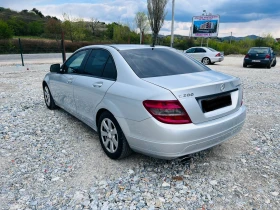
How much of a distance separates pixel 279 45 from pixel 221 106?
1828 inches

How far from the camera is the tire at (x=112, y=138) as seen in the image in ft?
9.15

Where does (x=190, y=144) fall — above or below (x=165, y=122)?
below

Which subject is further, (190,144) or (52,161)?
(52,161)

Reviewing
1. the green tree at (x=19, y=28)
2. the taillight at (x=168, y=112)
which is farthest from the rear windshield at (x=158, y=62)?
the green tree at (x=19, y=28)

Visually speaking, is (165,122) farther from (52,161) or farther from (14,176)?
(14,176)

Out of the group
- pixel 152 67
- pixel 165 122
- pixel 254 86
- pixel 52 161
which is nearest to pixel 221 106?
pixel 165 122

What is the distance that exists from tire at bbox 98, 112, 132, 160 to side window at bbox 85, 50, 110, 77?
2.21ft

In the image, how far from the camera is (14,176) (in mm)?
2732

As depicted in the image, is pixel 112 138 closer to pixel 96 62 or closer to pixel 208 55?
pixel 96 62

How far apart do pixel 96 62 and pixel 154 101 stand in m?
1.49

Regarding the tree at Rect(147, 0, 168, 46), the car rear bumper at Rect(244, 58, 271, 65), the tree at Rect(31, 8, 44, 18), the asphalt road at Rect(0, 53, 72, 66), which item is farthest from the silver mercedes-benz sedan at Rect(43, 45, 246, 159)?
the tree at Rect(31, 8, 44, 18)

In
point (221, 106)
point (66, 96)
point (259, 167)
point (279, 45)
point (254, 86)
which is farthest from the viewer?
point (279, 45)

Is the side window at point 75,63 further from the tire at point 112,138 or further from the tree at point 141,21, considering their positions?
the tree at point 141,21

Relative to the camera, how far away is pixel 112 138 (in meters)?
2.96
